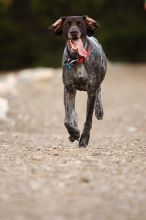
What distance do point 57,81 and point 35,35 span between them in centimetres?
994

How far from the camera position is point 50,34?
3778 cm

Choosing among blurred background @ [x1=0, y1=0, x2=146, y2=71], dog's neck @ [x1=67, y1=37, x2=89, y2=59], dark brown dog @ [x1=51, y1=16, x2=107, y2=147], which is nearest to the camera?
dark brown dog @ [x1=51, y1=16, x2=107, y2=147]

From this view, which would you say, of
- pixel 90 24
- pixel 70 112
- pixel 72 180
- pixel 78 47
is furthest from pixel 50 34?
pixel 72 180

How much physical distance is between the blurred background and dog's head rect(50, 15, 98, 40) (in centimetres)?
2664

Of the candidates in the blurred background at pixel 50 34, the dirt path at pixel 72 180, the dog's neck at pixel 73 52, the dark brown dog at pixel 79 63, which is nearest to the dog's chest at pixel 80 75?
the dark brown dog at pixel 79 63

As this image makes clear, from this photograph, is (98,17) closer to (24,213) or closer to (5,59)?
(5,59)

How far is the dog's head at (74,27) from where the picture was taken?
9352 mm

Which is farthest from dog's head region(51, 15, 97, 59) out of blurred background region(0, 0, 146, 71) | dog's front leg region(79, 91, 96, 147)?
blurred background region(0, 0, 146, 71)

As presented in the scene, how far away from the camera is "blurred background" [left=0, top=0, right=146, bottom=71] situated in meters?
37.2

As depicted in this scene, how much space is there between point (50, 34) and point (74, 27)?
1125 inches

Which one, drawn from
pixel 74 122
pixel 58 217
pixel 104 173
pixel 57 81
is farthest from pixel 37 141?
pixel 57 81

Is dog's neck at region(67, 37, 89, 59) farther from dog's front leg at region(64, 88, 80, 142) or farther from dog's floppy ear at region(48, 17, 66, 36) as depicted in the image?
dog's front leg at region(64, 88, 80, 142)

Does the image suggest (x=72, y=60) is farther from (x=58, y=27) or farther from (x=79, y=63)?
(x=58, y=27)

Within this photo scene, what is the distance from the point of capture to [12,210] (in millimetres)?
6301
